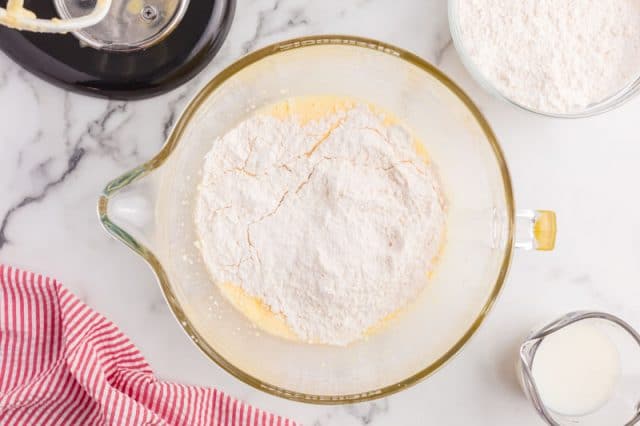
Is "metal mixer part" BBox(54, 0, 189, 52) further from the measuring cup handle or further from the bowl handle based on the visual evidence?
the measuring cup handle

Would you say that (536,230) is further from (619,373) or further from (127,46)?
(127,46)

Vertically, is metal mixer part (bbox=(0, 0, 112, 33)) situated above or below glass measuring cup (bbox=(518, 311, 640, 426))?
above

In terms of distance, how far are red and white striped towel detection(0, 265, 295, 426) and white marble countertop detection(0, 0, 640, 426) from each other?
0.10 feet

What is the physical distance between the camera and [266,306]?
90cm

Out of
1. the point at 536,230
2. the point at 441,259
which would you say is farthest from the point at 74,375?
the point at 536,230

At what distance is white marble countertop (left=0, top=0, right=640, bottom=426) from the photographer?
0.97 metres

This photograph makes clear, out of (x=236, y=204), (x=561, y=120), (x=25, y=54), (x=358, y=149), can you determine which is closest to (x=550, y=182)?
(x=561, y=120)

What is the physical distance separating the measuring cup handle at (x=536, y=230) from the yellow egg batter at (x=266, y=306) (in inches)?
4.1

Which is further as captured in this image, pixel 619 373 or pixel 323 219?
pixel 619 373

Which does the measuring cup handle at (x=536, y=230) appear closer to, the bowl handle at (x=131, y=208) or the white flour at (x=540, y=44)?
the white flour at (x=540, y=44)

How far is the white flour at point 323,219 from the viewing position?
86cm

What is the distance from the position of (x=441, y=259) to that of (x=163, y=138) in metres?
0.38

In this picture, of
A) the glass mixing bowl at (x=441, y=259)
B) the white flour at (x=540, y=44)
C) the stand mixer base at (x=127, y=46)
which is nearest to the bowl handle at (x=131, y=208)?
the glass mixing bowl at (x=441, y=259)

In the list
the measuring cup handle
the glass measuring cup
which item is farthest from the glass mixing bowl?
the glass measuring cup
